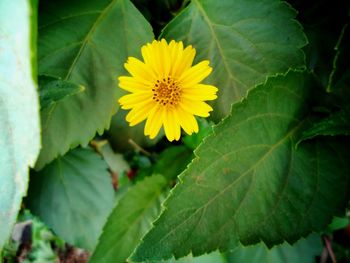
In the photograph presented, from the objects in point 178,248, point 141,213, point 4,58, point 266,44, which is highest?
point 4,58

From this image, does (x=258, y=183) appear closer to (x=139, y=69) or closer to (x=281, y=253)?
(x=139, y=69)

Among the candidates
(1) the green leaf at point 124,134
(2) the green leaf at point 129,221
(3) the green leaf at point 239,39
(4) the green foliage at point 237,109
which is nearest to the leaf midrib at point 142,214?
(2) the green leaf at point 129,221

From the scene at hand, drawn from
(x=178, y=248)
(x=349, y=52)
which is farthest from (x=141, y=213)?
(x=349, y=52)

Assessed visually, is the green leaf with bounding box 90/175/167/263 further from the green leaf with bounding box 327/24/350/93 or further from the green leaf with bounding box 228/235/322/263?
the green leaf with bounding box 327/24/350/93

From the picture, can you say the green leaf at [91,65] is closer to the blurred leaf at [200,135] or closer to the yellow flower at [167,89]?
the yellow flower at [167,89]

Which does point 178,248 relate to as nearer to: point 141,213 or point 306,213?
point 306,213
